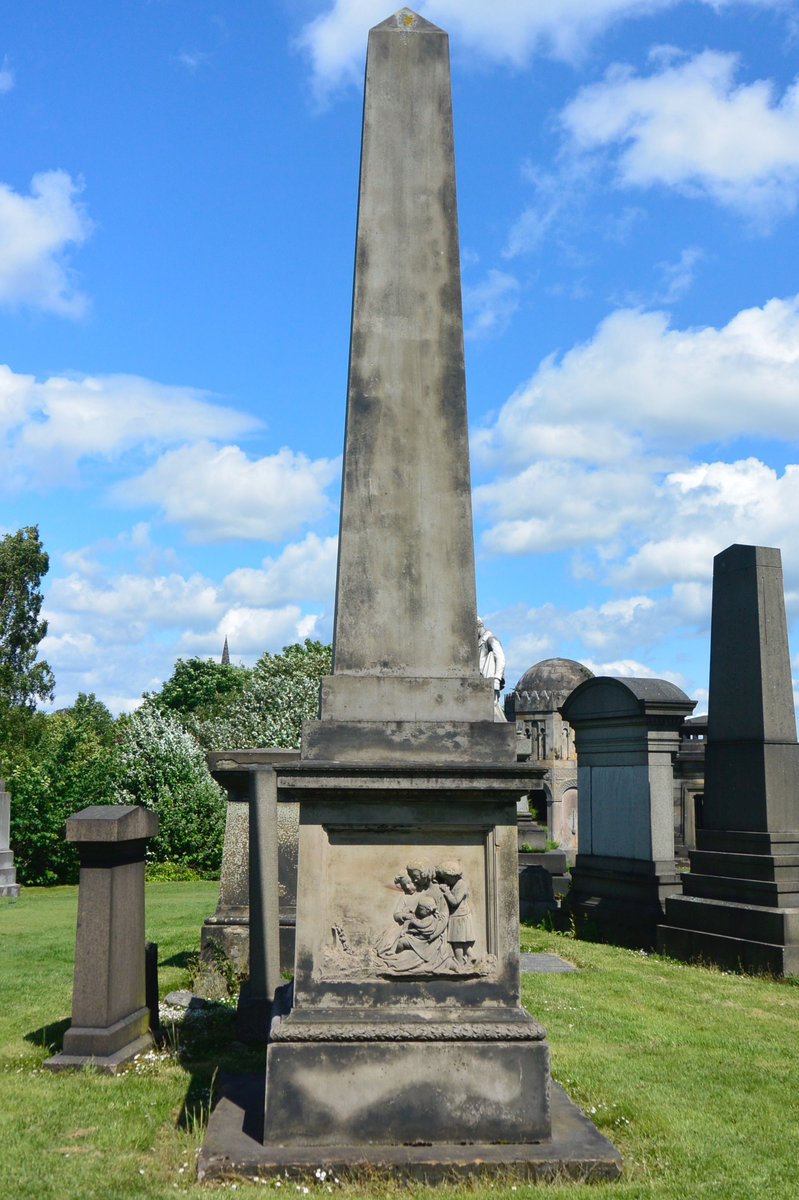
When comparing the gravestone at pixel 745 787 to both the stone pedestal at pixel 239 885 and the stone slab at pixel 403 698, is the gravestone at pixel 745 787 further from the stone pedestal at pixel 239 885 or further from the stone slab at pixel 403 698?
the stone slab at pixel 403 698

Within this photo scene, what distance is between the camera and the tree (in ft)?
141

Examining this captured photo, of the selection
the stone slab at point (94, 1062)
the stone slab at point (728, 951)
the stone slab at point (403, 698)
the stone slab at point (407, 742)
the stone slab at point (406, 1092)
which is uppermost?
the stone slab at point (403, 698)

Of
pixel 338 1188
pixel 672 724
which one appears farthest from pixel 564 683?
pixel 338 1188

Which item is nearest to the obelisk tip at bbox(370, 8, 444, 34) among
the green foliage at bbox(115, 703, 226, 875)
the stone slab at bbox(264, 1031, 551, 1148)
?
the stone slab at bbox(264, 1031, 551, 1148)

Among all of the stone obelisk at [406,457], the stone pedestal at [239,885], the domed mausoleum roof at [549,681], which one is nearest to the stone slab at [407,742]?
the stone obelisk at [406,457]

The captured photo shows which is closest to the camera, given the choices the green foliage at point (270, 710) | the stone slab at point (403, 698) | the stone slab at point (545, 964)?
the stone slab at point (403, 698)

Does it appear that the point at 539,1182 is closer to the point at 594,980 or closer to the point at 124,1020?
the point at 124,1020

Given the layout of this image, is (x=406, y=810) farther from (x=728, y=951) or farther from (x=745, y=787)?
(x=745, y=787)

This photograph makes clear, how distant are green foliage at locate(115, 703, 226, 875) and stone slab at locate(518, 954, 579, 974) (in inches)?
600

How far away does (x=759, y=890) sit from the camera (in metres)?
10.8

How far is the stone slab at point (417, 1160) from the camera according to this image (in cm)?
461

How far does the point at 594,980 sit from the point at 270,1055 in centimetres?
589

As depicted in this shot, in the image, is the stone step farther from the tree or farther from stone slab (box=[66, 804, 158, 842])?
the tree

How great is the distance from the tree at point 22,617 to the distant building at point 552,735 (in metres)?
20.2
